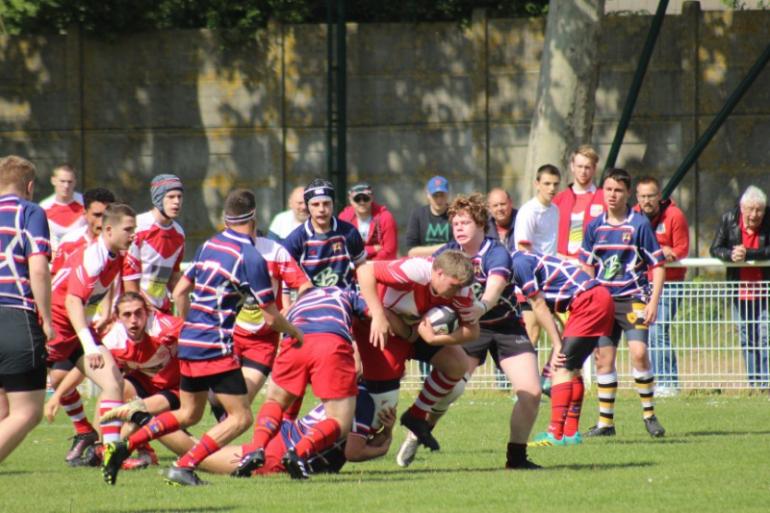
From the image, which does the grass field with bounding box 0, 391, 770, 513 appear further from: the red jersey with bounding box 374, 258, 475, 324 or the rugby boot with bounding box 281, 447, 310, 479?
the red jersey with bounding box 374, 258, 475, 324

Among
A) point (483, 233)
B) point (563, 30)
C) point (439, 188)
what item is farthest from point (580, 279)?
point (563, 30)

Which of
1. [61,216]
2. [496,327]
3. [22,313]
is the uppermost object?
[61,216]

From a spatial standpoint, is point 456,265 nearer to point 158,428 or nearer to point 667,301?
point 158,428

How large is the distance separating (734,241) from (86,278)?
26.2ft

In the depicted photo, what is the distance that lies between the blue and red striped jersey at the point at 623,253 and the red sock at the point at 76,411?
13.8ft

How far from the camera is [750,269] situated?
50.3ft

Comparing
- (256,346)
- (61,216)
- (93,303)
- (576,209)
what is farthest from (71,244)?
(576,209)

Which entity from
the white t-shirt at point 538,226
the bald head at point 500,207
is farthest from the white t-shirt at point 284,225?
the white t-shirt at point 538,226

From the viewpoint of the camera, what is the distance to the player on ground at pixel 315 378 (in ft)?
30.0

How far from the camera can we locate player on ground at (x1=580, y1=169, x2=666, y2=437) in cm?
1203

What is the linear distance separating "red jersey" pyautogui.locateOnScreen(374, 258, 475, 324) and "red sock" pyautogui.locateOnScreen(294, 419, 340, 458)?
0.89m

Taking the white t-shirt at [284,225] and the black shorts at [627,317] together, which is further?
the white t-shirt at [284,225]

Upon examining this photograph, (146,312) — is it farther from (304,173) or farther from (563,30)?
(304,173)

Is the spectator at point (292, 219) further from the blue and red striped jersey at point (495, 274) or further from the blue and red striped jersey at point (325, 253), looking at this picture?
the blue and red striped jersey at point (495, 274)
